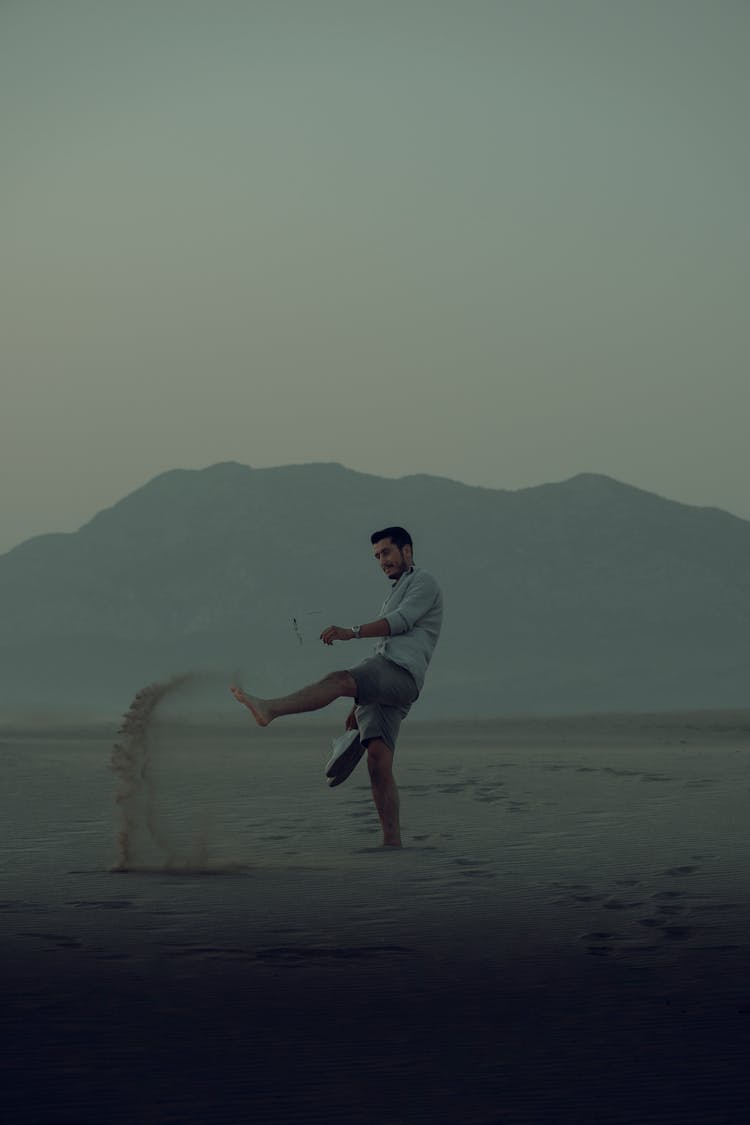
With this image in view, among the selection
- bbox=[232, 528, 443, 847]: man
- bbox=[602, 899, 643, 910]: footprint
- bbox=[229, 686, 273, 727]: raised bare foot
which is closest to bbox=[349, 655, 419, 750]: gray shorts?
bbox=[232, 528, 443, 847]: man

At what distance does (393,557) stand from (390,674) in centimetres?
71

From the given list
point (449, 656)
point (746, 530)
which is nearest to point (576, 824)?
point (449, 656)

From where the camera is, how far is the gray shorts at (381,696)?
8.17 metres

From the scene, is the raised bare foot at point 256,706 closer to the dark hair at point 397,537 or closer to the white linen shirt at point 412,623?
the white linen shirt at point 412,623

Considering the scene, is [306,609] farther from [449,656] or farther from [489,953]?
[489,953]

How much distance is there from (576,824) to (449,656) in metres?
94.7

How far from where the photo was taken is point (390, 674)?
27.0ft

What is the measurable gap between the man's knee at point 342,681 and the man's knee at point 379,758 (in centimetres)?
35

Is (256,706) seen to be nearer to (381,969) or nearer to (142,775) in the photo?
(142,775)

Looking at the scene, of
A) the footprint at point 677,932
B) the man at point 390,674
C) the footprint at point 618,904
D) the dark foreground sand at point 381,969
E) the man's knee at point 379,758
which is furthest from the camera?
the man's knee at point 379,758

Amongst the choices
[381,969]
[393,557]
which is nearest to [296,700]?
[393,557]

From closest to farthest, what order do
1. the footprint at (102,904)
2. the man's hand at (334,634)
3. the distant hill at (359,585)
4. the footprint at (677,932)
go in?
the footprint at (677,932) < the footprint at (102,904) < the man's hand at (334,634) < the distant hill at (359,585)

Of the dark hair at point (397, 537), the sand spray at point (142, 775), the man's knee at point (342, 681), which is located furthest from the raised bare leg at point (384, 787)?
the dark hair at point (397, 537)

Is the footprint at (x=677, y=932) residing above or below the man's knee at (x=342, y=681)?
below
